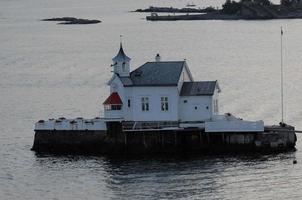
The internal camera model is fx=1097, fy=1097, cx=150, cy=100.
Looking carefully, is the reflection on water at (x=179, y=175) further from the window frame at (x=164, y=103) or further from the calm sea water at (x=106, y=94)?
the window frame at (x=164, y=103)

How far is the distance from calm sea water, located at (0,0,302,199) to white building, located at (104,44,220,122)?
12.5 ft

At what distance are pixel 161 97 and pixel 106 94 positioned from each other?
27.8m

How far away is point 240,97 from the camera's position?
87.2 m

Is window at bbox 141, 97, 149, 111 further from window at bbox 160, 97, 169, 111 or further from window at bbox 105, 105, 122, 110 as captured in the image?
window at bbox 105, 105, 122, 110

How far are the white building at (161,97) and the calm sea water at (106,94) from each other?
381cm

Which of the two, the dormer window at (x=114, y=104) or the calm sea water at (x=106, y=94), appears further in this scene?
the dormer window at (x=114, y=104)

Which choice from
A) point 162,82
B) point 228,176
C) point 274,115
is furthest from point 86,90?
point 228,176

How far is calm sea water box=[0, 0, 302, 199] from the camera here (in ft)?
184

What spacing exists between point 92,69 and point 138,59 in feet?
51.8

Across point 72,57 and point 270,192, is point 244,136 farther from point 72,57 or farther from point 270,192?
point 72,57

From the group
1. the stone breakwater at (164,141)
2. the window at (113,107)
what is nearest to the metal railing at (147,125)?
the stone breakwater at (164,141)

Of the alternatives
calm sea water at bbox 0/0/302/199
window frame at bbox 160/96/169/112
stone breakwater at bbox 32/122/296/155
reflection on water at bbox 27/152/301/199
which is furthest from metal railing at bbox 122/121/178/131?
calm sea water at bbox 0/0/302/199

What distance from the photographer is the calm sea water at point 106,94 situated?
2207 inches

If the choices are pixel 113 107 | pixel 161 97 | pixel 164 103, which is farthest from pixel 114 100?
pixel 164 103
